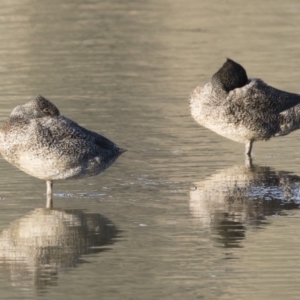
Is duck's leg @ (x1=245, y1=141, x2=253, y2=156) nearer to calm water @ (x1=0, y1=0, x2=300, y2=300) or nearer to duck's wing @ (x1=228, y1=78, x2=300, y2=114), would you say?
calm water @ (x1=0, y1=0, x2=300, y2=300)

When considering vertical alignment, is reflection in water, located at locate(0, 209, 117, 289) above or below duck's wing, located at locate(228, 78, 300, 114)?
below

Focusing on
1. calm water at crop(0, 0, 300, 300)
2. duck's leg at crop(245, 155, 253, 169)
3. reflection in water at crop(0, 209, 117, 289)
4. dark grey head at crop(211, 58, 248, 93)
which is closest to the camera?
calm water at crop(0, 0, 300, 300)

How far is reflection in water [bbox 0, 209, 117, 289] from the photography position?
30.3 feet

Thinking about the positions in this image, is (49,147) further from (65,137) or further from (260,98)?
(260,98)

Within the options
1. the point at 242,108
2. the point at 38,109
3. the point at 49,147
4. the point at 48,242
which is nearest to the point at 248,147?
the point at 242,108

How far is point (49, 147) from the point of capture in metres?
11.1

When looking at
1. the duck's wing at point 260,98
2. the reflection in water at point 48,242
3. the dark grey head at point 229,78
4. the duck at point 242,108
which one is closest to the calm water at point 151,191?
the reflection in water at point 48,242

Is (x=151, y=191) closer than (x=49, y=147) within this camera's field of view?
No

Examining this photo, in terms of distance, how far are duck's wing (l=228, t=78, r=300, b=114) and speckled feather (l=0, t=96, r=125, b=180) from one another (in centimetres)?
286

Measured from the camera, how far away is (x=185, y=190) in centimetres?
1192

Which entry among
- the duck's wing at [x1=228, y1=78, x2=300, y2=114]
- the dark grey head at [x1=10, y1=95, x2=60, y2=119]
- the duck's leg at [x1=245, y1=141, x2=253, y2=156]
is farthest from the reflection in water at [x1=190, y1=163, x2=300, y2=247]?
the dark grey head at [x1=10, y1=95, x2=60, y2=119]

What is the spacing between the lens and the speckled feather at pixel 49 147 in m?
11.1

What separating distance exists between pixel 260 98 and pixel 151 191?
282 cm

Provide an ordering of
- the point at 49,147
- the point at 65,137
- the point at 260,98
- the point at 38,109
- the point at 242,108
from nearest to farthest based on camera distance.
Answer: the point at 49,147 → the point at 65,137 → the point at 38,109 → the point at 242,108 → the point at 260,98
